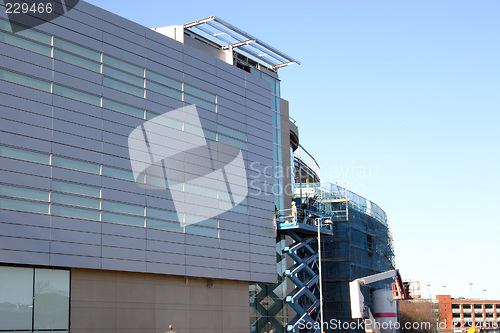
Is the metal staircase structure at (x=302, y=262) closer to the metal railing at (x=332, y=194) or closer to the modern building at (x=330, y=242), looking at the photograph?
the modern building at (x=330, y=242)

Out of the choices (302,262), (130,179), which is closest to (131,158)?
(130,179)

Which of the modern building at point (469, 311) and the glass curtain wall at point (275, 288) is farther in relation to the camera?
the modern building at point (469, 311)

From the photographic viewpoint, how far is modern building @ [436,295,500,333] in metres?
175

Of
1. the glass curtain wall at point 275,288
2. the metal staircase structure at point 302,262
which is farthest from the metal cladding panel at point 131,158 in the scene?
the glass curtain wall at point 275,288

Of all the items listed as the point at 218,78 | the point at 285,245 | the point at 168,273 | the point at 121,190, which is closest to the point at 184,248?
the point at 168,273

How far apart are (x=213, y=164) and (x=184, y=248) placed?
6.51 meters

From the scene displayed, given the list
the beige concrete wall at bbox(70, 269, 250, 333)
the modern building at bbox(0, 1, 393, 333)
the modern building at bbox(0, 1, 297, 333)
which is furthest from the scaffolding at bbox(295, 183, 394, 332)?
the beige concrete wall at bbox(70, 269, 250, 333)

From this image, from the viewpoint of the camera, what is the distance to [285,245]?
179 feet

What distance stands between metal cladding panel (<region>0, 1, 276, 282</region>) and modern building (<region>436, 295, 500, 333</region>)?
141843 mm

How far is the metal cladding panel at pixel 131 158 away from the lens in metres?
32.7

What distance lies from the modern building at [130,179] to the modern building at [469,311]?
454 ft

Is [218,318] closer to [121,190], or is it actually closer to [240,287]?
[240,287]

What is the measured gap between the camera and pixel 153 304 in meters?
38.4

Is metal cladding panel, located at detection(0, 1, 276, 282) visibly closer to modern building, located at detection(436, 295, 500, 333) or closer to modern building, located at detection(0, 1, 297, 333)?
modern building, located at detection(0, 1, 297, 333)
